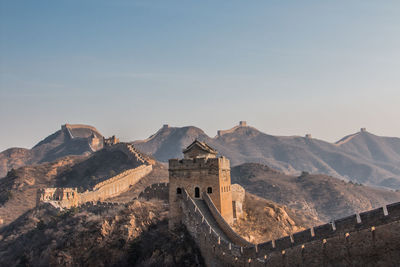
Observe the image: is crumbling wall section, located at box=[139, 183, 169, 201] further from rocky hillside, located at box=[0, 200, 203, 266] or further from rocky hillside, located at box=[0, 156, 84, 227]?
rocky hillside, located at box=[0, 156, 84, 227]

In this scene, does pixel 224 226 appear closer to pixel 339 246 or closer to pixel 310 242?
pixel 310 242

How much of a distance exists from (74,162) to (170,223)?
7787cm

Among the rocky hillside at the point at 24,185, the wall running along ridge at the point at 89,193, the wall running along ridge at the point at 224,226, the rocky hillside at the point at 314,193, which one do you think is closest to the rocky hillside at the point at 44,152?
the rocky hillside at the point at 24,185

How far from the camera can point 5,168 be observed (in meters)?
165

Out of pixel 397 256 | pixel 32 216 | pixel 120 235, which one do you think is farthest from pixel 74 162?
pixel 397 256

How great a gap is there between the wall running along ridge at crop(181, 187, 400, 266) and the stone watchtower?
276 inches

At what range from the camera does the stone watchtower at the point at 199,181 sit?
96.3ft

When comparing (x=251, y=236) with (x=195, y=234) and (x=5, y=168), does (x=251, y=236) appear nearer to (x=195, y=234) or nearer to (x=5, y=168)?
(x=195, y=234)

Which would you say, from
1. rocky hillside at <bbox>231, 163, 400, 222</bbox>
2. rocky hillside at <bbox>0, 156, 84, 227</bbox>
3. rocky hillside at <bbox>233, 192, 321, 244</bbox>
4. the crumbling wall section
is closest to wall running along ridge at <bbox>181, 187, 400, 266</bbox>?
rocky hillside at <bbox>233, 192, 321, 244</bbox>

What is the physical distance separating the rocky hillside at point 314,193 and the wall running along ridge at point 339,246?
76305 millimetres

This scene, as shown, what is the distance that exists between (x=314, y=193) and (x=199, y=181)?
8337cm

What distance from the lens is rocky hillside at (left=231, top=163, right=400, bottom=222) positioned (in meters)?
97.9

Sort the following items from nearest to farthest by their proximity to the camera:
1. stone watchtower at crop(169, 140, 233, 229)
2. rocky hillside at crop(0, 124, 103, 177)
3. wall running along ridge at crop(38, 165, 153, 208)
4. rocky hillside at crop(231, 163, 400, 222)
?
stone watchtower at crop(169, 140, 233, 229), wall running along ridge at crop(38, 165, 153, 208), rocky hillside at crop(231, 163, 400, 222), rocky hillside at crop(0, 124, 103, 177)

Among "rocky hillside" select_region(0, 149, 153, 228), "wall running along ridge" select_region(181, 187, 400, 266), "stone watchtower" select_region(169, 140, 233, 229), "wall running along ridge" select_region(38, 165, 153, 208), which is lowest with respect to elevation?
"wall running along ridge" select_region(181, 187, 400, 266)
